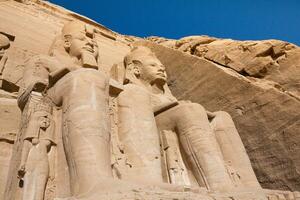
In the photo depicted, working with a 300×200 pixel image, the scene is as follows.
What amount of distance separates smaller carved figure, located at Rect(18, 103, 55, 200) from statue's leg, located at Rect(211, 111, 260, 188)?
64.1 inches

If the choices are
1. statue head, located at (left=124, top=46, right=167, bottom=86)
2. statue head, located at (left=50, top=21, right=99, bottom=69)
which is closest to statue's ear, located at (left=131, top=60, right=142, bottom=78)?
statue head, located at (left=124, top=46, right=167, bottom=86)

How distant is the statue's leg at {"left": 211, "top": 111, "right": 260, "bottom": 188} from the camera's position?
337 cm

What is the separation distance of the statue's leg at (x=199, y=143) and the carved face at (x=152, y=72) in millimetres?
552

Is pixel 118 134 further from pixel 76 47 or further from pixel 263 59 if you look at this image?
pixel 263 59

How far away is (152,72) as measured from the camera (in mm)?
4168

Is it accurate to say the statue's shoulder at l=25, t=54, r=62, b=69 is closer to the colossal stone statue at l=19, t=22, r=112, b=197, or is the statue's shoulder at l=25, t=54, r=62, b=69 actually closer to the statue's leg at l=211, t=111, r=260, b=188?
the colossal stone statue at l=19, t=22, r=112, b=197

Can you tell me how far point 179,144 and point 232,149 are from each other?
0.50 m

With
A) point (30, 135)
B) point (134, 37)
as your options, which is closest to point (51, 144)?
point (30, 135)

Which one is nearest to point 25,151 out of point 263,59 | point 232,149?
point 232,149

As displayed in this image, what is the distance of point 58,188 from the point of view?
8.56 ft

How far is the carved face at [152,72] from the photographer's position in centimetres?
415

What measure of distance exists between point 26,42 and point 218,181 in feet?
9.63

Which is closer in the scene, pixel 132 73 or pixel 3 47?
pixel 3 47

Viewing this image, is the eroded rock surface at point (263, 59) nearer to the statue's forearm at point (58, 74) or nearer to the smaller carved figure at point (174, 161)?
the smaller carved figure at point (174, 161)
